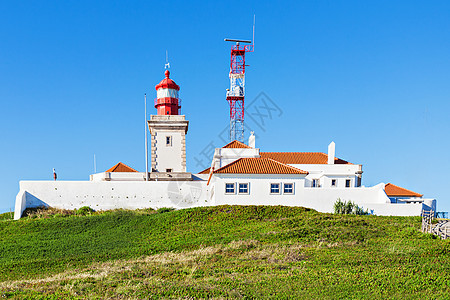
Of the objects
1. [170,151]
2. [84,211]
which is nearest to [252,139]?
[170,151]

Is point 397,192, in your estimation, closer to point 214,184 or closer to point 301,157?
point 301,157

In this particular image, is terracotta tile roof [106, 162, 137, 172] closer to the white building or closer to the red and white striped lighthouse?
the white building

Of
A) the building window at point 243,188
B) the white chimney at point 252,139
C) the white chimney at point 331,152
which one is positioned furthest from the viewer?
the white chimney at point 252,139

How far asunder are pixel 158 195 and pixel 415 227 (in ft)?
67.4

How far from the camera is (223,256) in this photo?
570 inches

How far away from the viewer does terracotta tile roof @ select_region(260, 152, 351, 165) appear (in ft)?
115

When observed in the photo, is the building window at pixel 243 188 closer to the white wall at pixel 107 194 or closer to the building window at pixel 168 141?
the white wall at pixel 107 194

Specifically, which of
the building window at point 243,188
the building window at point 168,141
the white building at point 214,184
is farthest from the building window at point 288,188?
the building window at point 168,141

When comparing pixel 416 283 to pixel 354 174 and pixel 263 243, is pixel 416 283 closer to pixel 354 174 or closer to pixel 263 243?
pixel 263 243

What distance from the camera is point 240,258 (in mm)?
13977

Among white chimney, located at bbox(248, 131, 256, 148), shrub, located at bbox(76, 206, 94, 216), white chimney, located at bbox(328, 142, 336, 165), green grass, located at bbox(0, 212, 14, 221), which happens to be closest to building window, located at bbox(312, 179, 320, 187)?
white chimney, located at bbox(328, 142, 336, 165)

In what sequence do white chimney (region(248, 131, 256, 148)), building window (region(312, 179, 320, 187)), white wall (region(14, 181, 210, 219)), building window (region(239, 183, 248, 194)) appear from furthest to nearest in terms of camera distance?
white chimney (region(248, 131, 256, 148))
building window (region(312, 179, 320, 187))
white wall (region(14, 181, 210, 219))
building window (region(239, 183, 248, 194))

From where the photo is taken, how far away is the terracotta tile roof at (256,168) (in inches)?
995

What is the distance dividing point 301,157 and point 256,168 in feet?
38.7
